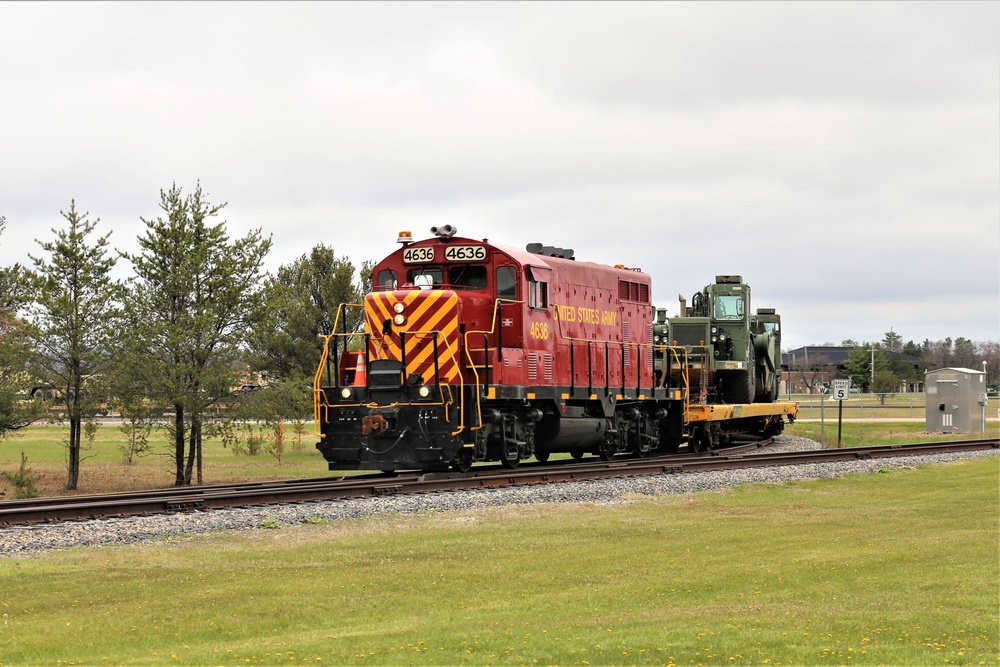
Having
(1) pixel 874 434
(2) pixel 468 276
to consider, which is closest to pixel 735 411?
(2) pixel 468 276

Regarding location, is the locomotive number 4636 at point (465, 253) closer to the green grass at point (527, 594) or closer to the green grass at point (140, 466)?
the green grass at point (527, 594)

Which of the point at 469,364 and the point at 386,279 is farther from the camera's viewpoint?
the point at 386,279

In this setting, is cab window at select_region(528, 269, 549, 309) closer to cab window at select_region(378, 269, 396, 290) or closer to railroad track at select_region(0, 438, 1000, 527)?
cab window at select_region(378, 269, 396, 290)

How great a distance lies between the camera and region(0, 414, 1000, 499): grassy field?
37406 millimetres

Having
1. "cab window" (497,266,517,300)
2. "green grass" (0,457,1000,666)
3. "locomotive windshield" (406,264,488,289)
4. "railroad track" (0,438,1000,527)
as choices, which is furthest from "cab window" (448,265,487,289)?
"green grass" (0,457,1000,666)

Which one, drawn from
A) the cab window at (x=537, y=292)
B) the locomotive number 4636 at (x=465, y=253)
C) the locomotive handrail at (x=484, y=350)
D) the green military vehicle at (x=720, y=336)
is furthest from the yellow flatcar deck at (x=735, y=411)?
the locomotive number 4636 at (x=465, y=253)

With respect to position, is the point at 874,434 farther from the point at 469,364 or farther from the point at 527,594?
the point at 527,594

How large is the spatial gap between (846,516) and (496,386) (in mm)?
7210

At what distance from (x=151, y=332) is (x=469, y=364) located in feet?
50.5

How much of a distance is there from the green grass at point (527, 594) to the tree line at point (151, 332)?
19769 mm

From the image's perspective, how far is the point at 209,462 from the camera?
161ft

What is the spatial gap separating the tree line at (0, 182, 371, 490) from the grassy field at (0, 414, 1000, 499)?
→ 2082mm

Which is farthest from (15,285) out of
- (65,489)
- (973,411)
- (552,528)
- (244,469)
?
(973,411)

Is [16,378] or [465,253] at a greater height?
[465,253]
